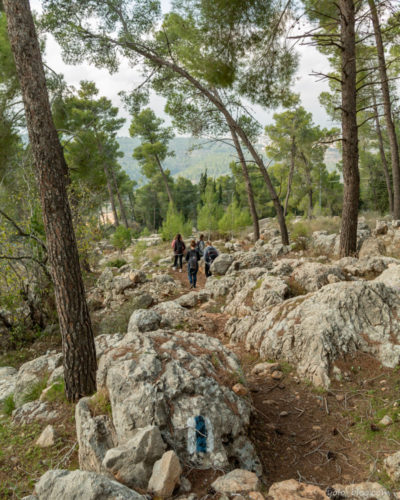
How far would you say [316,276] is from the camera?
210 inches

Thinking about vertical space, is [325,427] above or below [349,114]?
below

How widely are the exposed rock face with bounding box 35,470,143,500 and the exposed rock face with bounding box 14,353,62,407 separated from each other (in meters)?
2.49

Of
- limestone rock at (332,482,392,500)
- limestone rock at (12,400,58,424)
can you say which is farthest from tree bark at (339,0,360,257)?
limestone rock at (12,400,58,424)

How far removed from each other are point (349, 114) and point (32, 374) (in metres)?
7.03

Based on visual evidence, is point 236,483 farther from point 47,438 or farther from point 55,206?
point 55,206

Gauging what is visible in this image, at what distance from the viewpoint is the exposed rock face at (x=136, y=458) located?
6.75ft

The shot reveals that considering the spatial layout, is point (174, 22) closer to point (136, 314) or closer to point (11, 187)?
point (11, 187)

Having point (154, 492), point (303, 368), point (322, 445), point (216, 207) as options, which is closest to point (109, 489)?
point (154, 492)

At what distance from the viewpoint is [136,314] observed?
5.31 metres

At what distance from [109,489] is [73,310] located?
221 cm

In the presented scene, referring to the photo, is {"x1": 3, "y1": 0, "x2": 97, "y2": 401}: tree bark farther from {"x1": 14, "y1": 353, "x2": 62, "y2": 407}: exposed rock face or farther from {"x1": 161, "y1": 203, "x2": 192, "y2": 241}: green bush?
{"x1": 161, "y1": 203, "x2": 192, "y2": 241}: green bush

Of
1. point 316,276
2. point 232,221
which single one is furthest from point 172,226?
point 316,276

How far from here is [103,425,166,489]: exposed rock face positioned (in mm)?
2057

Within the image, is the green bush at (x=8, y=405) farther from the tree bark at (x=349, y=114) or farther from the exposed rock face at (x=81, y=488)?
the tree bark at (x=349, y=114)
